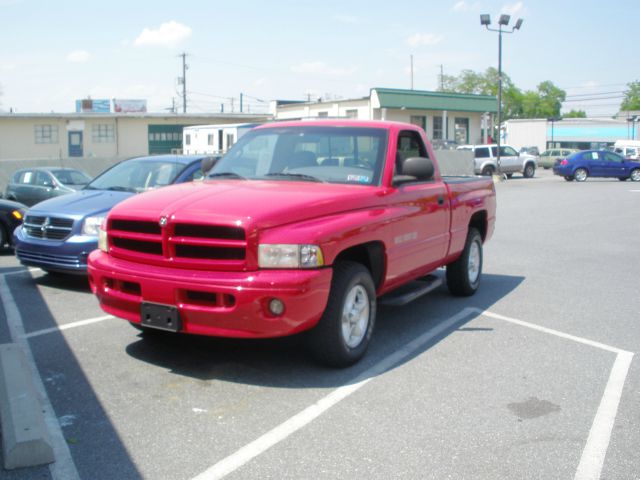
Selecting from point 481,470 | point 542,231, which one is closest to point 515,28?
point 542,231

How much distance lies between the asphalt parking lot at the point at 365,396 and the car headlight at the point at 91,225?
0.72 metres

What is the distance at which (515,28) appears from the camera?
36156 mm

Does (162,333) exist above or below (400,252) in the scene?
below

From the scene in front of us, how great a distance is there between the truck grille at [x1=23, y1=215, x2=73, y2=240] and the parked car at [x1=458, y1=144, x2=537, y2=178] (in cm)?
3133

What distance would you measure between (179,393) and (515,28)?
115 ft

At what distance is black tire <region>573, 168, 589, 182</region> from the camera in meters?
36.7

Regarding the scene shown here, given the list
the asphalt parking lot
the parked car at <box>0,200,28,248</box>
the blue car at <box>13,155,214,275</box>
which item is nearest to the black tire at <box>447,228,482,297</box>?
the asphalt parking lot

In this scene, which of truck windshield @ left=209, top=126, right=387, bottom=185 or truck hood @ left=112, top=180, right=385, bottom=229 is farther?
truck windshield @ left=209, top=126, right=387, bottom=185

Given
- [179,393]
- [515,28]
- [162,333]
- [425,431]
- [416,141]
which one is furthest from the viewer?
[515,28]

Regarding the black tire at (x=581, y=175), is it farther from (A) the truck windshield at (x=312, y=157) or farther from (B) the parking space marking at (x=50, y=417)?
(B) the parking space marking at (x=50, y=417)

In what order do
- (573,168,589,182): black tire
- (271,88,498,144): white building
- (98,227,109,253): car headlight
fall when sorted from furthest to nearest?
(271,88,498,144): white building < (573,168,589,182): black tire < (98,227,109,253): car headlight

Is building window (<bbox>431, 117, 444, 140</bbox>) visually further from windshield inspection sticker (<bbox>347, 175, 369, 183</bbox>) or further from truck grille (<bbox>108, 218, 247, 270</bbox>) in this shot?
truck grille (<bbox>108, 218, 247, 270</bbox>)

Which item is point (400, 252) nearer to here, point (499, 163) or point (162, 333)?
point (162, 333)

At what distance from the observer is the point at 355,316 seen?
5.51 meters
